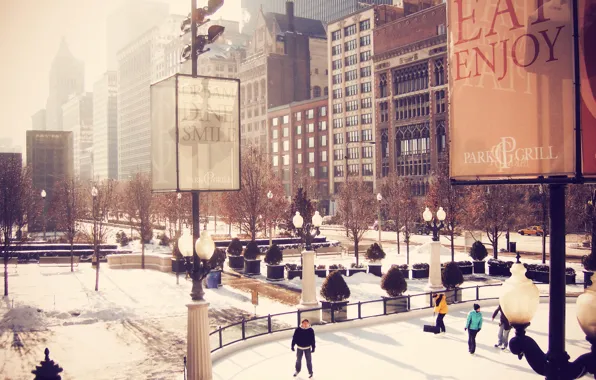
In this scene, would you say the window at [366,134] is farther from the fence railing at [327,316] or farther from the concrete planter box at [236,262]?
the fence railing at [327,316]

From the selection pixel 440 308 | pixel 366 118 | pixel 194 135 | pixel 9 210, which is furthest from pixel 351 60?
pixel 194 135

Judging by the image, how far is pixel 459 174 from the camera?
25.0ft

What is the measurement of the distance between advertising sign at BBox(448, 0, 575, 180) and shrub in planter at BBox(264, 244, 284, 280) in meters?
26.0

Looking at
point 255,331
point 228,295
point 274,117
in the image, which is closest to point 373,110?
point 274,117

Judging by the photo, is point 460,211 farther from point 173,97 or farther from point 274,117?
point 274,117

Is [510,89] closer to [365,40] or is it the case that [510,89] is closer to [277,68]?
[365,40]

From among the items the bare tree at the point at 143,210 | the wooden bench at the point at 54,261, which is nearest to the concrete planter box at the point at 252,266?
the bare tree at the point at 143,210

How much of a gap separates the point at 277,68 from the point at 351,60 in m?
32.3

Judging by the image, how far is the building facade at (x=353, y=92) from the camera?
93250 millimetres

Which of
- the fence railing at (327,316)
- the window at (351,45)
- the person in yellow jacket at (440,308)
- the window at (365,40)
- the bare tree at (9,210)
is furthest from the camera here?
the window at (351,45)

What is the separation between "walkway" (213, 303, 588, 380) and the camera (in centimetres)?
1520

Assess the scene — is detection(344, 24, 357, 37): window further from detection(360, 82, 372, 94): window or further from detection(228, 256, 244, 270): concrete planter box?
Answer: detection(228, 256, 244, 270): concrete planter box

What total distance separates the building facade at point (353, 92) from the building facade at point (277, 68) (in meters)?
26.5

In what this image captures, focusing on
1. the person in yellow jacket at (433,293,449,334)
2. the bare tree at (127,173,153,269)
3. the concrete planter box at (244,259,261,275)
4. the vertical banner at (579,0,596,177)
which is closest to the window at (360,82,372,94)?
the bare tree at (127,173,153,269)
